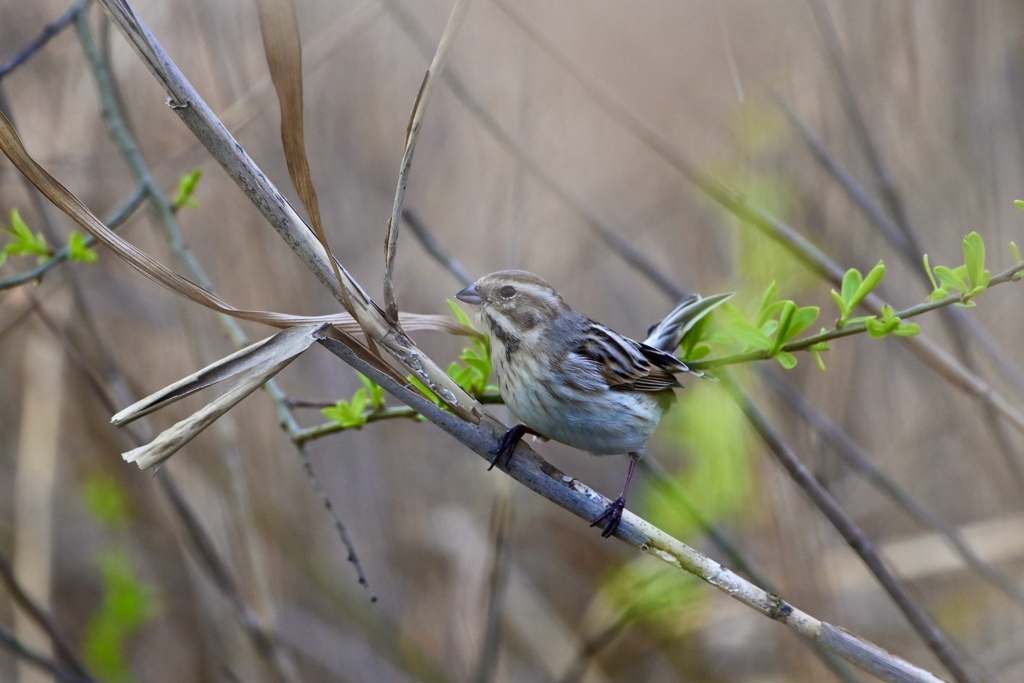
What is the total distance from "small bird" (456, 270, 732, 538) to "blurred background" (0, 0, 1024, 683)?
344mm

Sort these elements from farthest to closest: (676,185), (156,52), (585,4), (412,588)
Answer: (585,4) → (676,185) → (412,588) → (156,52)

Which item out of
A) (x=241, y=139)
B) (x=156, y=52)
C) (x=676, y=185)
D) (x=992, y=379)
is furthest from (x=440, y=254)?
(x=676, y=185)

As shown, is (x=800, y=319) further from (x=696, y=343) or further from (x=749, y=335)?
(x=696, y=343)

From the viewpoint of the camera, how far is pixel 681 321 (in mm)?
2059

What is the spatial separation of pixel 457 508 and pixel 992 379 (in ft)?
9.10

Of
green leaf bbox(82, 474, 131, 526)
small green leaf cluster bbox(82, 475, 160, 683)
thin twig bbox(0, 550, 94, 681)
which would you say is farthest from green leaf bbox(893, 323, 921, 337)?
green leaf bbox(82, 474, 131, 526)

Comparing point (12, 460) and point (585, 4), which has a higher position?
point (585, 4)

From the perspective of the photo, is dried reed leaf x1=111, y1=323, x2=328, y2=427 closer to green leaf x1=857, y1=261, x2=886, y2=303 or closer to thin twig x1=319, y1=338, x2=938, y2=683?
thin twig x1=319, y1=338, x2=938, y2=683

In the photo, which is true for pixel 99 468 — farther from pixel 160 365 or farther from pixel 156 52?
pixel 156 52

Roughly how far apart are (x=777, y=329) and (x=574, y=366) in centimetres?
72

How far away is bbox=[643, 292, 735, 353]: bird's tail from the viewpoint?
1970 millimetres

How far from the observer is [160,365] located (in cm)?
372

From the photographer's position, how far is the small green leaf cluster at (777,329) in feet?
5.40

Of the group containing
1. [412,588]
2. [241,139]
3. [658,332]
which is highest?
[241,139]
